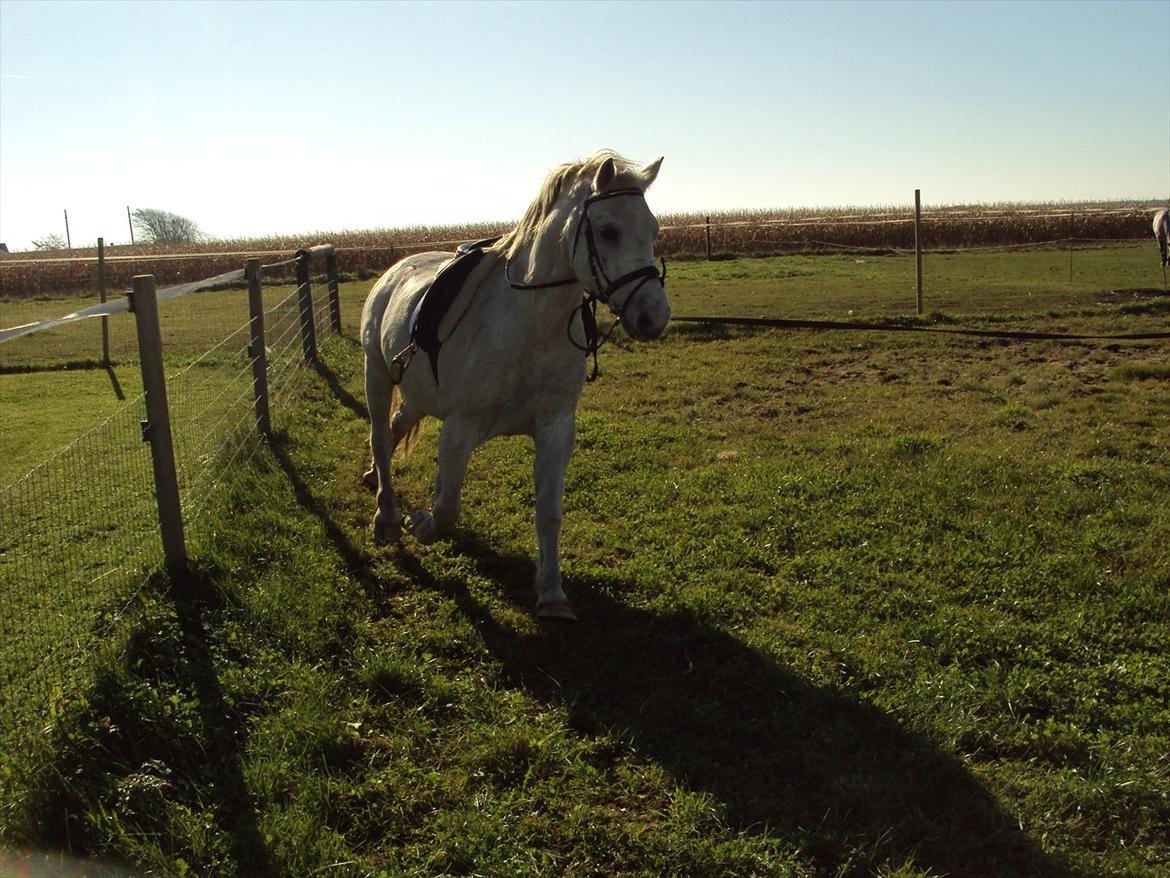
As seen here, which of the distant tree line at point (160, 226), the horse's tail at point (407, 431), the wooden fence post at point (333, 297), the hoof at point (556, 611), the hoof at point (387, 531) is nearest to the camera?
the hoof at point (556, 611)

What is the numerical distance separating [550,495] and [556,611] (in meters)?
0.58

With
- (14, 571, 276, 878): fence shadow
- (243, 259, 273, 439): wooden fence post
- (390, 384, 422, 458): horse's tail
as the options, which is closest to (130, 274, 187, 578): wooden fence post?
(14, 571, 276, 878): fence shadow

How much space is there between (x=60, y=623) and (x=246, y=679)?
1090 millimetres

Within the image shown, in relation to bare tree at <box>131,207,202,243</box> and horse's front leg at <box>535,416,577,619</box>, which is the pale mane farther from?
bare tree at <box>131,207,202,243</box>

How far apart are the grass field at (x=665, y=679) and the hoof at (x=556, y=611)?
0.08m

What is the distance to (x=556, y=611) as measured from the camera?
169 inches

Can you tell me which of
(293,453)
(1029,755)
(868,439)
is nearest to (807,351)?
(868,439)

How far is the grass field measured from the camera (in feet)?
9.41

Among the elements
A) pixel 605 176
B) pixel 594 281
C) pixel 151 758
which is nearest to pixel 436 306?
pixel 594 281

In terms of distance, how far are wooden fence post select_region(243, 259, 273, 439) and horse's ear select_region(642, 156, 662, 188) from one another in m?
4.25

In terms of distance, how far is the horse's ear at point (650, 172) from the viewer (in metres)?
4.04

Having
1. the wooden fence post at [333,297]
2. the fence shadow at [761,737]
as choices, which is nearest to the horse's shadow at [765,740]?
the fence shadow at [761,737]

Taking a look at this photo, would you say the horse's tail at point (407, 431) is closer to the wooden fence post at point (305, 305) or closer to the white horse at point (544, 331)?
the white horse at point (544, 331)

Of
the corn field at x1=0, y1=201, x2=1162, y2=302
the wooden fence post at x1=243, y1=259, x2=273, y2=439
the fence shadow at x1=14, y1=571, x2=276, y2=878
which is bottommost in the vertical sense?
the fence shadow at x1=14, y1=571, x2=276, y2=878
